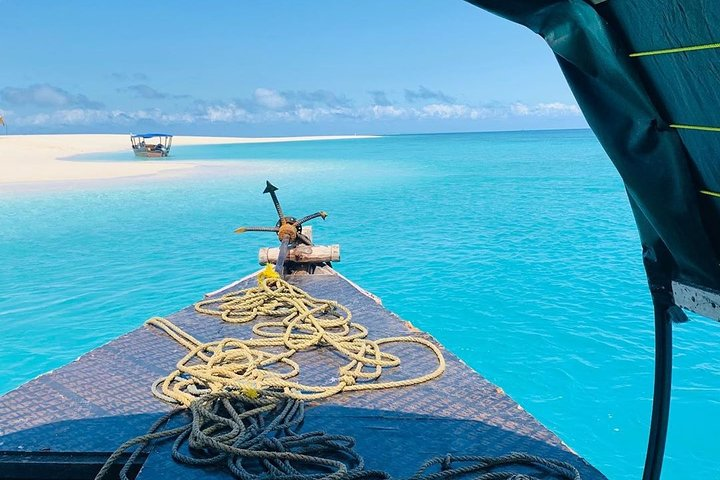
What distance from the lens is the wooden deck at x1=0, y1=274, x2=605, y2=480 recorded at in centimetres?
273

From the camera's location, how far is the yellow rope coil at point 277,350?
3404 mm

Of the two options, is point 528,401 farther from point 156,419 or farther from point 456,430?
point 156,419

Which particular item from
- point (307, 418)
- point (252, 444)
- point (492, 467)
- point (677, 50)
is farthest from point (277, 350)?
point (677, 50)

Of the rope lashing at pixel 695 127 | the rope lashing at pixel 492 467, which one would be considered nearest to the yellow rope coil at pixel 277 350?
the rope lashing at pixel 492 467

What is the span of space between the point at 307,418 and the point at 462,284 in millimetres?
8637

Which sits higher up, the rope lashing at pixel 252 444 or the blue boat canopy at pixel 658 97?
the blue boat canopy at pixel 658 97

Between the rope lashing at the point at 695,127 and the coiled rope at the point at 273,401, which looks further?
the coiled rope at the point at 273,401

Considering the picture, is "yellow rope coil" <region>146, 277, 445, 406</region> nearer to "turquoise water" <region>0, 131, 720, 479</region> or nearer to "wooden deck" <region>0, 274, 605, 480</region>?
"wooden deck" <region>0, 274, 605, 480</region>

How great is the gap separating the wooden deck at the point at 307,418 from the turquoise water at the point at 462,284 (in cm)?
342

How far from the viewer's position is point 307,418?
3107mm

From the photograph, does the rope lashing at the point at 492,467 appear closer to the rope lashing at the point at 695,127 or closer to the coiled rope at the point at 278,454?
the coiled rope at the point at 278,454

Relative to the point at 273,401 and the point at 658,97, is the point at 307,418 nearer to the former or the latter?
the point at 273,401

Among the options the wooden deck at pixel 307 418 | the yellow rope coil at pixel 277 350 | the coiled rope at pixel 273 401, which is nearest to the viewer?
the coiled rope at pixel 273 401

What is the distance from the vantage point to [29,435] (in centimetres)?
295
